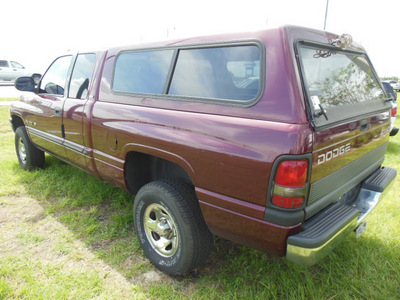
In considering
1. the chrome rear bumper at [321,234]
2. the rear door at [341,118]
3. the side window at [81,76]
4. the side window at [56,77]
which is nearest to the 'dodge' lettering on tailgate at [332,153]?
the rear door at [341,118]

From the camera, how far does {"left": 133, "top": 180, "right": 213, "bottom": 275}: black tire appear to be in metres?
2.08

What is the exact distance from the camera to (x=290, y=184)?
5.19 ft

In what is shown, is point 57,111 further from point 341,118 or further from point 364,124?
point 364,124

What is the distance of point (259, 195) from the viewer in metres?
1.66

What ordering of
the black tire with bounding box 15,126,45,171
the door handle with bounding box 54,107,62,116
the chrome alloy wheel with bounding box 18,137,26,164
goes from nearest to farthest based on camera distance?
the door handle with bounding box 54,107,62,116 → the black tire with bounding box 15,126,45,171 → the chrome alloy wheel with bounding box 18,137,26,164

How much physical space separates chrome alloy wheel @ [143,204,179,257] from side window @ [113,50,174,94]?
0.97 metres

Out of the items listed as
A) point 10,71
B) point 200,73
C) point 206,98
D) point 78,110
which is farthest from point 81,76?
point 10,71

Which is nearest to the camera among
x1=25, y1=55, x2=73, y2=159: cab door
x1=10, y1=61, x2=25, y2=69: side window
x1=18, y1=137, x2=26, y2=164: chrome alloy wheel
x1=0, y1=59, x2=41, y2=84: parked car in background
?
x1=25, y1=55, x2=73, y2=159: cab door

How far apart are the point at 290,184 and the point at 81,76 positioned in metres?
2.50

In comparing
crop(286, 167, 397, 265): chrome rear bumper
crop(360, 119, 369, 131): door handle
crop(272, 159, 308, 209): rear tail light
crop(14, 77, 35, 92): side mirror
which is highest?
crop(14, 77, 35, 92): side mirror

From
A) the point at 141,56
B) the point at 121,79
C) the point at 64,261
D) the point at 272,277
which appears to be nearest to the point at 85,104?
the point at 121,79

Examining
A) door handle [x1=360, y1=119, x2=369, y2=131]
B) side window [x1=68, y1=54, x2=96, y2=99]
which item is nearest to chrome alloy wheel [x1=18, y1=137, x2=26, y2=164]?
side window [x1=68, y1=54, x2=96, y2=99]

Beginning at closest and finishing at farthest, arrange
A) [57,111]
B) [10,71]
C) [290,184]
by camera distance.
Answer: [290,184] → [57,111] → [10,71]

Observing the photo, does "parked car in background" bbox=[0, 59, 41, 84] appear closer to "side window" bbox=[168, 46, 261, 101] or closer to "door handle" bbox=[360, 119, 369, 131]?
"side window" bbox=[168, 46, 261, 101]
